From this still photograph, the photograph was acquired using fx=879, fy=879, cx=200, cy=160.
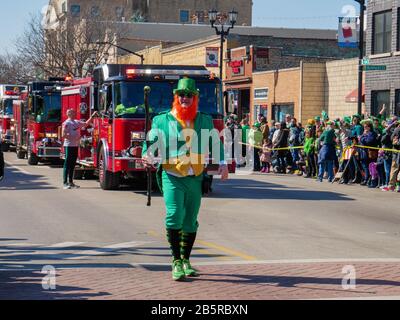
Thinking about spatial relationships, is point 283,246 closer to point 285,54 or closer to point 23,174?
point 23,174

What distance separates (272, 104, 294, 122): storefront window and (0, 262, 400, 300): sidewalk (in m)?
33.6

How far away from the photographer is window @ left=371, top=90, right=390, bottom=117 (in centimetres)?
3625

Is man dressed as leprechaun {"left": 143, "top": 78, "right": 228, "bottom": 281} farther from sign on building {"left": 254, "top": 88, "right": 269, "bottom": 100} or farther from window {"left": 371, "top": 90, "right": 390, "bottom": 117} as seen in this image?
sign on building {"left": 254, "top": 88, "right": 269, "bottom": 100}

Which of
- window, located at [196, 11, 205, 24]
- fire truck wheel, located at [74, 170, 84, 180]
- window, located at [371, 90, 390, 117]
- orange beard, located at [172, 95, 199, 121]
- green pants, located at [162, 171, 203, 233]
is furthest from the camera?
window, located at [196, 11, 205, 24]

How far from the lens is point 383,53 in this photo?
36281mm

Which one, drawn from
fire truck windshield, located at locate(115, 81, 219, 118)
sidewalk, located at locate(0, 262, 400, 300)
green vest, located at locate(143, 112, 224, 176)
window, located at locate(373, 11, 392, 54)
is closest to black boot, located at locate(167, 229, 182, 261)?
sidewalk, located at locate(0, 262, 400, 300)

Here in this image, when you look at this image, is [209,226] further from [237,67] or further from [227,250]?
[237,67]

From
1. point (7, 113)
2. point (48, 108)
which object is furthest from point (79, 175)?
point (7, 113)

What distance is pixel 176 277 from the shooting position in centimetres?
922

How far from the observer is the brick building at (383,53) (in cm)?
3525

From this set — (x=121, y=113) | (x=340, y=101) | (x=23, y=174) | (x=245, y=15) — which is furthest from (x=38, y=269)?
(x=245, y=15)

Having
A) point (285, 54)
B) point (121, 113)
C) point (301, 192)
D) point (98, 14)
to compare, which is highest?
point (98, 14)

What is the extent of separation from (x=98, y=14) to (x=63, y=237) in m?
62.2

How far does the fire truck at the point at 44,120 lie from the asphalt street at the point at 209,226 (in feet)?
25.4
